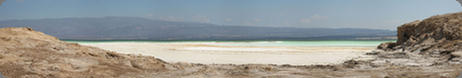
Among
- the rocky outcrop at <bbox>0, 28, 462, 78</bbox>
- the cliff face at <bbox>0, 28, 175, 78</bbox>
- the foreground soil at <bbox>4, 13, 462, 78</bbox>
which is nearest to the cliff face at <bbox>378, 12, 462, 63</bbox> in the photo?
the foreground soil at <bbox>4, 13, 462, 78</bbox>

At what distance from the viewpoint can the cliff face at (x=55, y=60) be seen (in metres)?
8.20

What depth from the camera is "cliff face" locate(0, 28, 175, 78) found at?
8.20m

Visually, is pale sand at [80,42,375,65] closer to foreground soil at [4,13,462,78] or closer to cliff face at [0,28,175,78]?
foreground soil at [4,13,462,78]

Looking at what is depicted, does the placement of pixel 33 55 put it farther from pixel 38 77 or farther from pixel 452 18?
pixel 452 18

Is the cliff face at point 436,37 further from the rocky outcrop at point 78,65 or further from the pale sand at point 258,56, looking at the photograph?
the rocky outcrop at point 78,65

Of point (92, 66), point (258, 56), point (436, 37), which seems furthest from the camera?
point (258, 56)

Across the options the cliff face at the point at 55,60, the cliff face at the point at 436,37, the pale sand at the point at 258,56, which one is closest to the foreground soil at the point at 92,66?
the cliff face at the point at 55,60

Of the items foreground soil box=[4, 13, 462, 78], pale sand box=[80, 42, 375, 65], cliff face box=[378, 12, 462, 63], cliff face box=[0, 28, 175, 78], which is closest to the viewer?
cliff face box=[0, 28, 175, 78]

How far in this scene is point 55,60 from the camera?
8930 mm

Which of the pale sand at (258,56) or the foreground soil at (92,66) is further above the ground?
the foreground soil at (92,66)

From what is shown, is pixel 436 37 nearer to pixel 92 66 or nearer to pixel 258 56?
pixel 258 56

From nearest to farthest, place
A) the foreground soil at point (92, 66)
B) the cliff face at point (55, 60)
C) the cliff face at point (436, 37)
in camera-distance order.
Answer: the cliff face at point (55, 60)
the foreground soil at point (92, 66)
the cliff face at point (436, 37)

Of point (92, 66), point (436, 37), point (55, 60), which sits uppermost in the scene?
point (436, 37)

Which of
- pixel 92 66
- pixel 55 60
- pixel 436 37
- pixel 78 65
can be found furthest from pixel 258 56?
pixel 55 60
